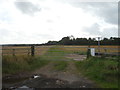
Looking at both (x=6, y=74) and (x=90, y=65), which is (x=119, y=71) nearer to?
(x=90, y=65)

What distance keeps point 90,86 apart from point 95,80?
2.91 feet

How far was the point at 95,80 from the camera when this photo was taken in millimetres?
8070

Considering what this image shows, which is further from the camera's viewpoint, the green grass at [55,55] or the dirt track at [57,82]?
the green grass at [55,55]

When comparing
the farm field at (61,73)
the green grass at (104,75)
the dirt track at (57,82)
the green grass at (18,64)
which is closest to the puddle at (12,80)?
the farm field at (61,73)

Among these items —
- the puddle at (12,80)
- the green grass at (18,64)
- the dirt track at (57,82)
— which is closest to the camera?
the dirt track at (57,82)

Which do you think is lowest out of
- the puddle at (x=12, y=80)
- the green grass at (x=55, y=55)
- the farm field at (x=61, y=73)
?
the puddle at (x=12, y=80)

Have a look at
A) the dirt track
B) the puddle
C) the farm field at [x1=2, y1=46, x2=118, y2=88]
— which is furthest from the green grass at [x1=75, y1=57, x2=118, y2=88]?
the puddle

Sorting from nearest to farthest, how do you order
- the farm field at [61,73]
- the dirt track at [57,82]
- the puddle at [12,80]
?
the dirt track at [57,82] → the farm field at [61,73] → the puddle at [12,80]

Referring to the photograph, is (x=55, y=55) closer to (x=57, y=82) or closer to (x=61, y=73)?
(x=61, y=73)

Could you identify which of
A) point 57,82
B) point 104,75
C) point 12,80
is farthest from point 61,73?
point 12,80

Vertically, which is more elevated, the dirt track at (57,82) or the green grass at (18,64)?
the green grass at (18,64)

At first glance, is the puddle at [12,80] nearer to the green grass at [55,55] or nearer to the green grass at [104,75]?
the green grass at [104,75]

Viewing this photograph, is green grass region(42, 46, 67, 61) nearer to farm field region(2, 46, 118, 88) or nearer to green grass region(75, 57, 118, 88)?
farm field region(2, 46, 118, 88)

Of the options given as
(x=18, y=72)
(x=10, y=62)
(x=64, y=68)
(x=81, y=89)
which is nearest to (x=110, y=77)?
(x=81, y=89)
